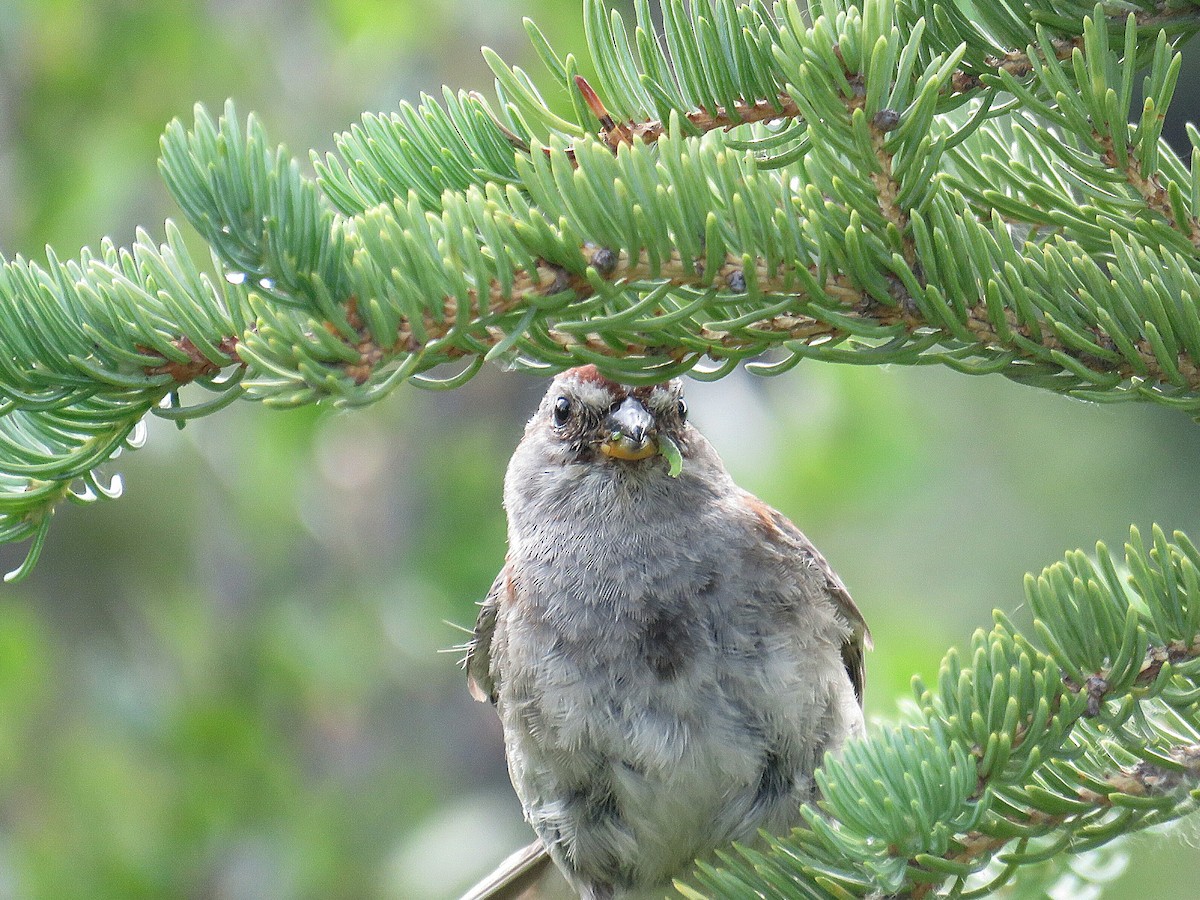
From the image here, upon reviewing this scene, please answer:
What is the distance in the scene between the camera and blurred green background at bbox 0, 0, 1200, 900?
4.36 meters

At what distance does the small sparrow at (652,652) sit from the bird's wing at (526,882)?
41 centimetres

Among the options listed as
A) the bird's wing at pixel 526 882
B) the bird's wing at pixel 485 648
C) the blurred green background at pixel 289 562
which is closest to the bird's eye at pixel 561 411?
the bird's wing at pixel 485 648

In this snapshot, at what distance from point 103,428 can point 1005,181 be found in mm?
1208

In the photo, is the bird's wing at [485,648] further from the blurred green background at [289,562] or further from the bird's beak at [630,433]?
the blurred green background at [289,562]

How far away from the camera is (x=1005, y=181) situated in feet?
5.40

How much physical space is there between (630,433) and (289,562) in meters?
3.22

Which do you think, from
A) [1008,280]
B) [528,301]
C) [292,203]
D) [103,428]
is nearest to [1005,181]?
[1008,280]

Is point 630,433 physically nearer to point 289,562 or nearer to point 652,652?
point 652,652

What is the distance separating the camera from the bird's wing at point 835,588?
2.83m

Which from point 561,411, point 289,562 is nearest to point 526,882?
point 561,411

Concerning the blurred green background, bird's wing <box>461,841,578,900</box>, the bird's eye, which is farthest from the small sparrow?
the blurred green background

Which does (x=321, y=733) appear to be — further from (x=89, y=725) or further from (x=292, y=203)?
(x=292, y=203)

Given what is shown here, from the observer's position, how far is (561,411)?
286 centimetres

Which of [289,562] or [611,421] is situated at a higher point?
[289,562]
